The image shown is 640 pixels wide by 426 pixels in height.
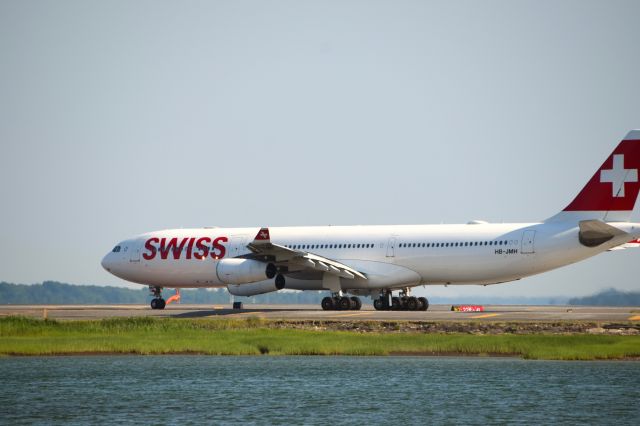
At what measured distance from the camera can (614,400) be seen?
2895cm

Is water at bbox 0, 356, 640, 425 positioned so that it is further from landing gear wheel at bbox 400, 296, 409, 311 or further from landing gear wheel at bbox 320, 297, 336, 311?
landing gear wheel at bbox 400, 296, 409, 311

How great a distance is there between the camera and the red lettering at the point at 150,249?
2478 inches

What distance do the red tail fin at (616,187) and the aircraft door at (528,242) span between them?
2.37 meters

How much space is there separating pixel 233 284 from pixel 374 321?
12201mm

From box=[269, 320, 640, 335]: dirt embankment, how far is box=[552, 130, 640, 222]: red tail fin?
30.2ft

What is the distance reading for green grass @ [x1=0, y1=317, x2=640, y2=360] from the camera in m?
38.9

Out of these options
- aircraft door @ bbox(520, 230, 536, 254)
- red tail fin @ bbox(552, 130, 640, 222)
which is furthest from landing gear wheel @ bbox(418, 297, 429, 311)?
red tail fin @ bbox(552, 130, 640, 222)

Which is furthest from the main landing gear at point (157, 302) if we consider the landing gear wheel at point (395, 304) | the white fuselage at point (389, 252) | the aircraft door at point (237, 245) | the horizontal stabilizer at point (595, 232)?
the horizontal stabilizer at point (595, 232)

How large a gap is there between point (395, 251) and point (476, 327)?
12.3m

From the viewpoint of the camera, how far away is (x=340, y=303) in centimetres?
5638

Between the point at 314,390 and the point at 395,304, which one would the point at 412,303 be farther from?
the point at 314,390

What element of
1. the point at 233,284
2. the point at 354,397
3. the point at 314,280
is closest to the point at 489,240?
the point at 314,280

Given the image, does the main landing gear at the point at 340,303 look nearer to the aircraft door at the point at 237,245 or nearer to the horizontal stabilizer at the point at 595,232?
the aircraft door at the point at 237,245

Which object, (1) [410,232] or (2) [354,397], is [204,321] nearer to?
(1) [410,232]
